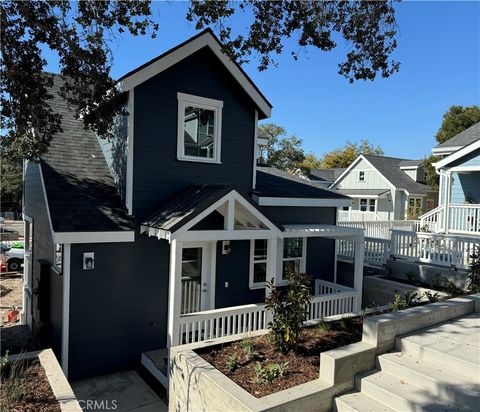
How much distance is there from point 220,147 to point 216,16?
305 cm

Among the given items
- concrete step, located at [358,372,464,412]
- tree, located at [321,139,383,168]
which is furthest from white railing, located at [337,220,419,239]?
tree, located at [321,139,383,168]

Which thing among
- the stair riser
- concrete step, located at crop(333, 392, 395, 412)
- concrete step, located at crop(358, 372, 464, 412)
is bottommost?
concrete step, located at crop(333, 392, 395, 412)

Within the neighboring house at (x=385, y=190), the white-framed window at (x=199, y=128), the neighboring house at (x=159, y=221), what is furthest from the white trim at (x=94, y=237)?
the neighboring house at (x=385, y=190)

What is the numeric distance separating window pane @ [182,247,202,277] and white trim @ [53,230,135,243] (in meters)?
1.54

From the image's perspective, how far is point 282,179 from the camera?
1171 centimetres

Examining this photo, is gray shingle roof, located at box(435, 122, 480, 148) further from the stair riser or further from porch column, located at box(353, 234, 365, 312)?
the stair riser

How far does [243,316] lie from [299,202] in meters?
3.58

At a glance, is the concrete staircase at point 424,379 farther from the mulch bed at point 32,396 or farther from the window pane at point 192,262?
the window pane at point 192,262

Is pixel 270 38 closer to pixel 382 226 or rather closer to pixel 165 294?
pixel 165 294

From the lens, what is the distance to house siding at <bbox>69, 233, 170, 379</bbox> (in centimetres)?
699

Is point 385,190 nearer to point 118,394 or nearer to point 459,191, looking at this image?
point 459,191

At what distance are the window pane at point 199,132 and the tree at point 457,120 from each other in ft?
102

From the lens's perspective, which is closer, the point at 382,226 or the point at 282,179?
the point at 282,179

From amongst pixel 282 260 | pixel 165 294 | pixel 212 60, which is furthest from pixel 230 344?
pixel 212 60
